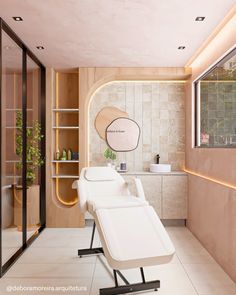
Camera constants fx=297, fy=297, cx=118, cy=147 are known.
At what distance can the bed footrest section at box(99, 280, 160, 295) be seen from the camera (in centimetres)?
254

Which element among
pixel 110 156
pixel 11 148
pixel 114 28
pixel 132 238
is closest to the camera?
pixel 132 238

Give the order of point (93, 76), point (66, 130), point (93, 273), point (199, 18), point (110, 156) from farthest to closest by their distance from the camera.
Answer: point (66, 130) < point (110, 156) < point (93, 76) < point (93, 273) < point (199, 18)

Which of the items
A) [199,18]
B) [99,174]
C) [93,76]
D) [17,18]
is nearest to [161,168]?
[99,174]

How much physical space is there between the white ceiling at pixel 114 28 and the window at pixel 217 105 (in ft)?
1.38

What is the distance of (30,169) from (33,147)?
311 millimetres

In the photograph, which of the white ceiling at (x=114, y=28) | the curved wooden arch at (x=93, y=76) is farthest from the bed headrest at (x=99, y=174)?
the white ceiling at (x=114, y=28)

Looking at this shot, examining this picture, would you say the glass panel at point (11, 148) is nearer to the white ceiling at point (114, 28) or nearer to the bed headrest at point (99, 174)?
the white ceiling at point (114, 28)

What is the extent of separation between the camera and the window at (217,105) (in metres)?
3.23

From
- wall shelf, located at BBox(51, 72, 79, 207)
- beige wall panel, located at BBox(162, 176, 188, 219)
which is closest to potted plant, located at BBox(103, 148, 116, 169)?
wall shelf, located at BBox(51, 72, 79, 207)

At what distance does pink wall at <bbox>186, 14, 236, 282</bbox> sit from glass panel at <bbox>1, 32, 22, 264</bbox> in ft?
7.39

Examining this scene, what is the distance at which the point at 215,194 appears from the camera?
10.8 ft

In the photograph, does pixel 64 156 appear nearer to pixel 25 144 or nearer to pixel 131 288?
pixel 25 144

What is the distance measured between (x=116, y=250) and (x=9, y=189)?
4.87 ft

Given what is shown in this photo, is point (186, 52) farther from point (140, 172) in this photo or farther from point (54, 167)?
point (54, 167)
